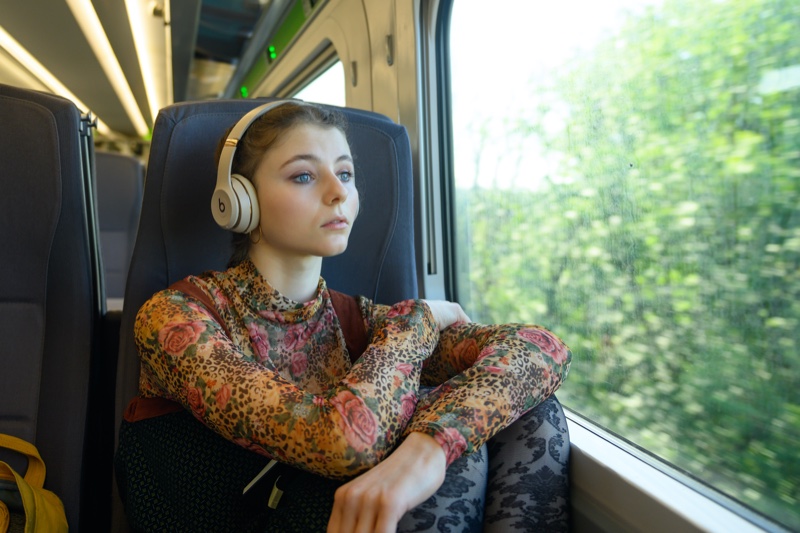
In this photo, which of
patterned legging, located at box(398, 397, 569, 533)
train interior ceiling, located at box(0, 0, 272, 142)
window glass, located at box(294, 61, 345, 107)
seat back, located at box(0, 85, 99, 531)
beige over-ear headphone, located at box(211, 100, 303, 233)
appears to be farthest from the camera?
train interior ceiling, located at box(0, 0, 272, 142)

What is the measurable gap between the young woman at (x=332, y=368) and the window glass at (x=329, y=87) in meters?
2.08

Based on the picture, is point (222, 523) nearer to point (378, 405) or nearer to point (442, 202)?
point (378, 405)

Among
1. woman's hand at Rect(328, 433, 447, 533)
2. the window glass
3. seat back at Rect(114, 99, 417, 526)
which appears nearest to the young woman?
woman's hand at Rect(328, 433, 447, 533)

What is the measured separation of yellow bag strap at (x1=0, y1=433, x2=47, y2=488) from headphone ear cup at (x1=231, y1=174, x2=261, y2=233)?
0.59 metres

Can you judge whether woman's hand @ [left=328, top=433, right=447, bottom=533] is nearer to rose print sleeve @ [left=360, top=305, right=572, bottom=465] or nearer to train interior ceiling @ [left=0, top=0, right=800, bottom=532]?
rose print sleeve @ [left=360, top=305, right=572, bottom=465]

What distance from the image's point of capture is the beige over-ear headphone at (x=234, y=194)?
1.14m

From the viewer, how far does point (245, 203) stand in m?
1.16

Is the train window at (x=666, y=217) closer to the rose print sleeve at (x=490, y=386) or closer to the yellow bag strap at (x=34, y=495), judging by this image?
the rose print sleeve at (x=490, y=386)

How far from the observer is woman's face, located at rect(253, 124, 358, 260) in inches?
46.4

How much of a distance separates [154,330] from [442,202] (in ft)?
4.65

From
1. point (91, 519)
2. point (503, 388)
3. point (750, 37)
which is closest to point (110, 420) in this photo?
point (91, 519)

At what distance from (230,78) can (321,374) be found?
20.8ft

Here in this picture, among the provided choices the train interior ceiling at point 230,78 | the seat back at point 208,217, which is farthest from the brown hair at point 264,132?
the train interior ceiling at point 230,78

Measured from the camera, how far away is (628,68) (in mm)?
1387
